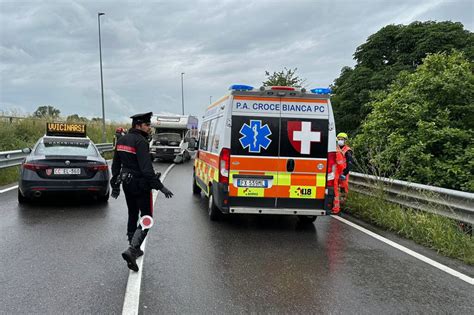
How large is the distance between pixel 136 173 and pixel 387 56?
29905 mm

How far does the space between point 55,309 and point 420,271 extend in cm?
402

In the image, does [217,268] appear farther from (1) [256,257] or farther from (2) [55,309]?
(2) [55,309]

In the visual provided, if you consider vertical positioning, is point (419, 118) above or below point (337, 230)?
above

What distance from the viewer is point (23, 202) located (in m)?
8.73

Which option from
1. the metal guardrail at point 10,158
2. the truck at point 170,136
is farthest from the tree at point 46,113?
the metal guardrail at point 10,158

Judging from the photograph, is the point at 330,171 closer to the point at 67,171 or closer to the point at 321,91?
the point at 321,91

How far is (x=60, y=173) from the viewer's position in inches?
321

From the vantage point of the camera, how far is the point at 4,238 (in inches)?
239

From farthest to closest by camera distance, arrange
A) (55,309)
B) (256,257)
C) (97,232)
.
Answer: (97,232)
(256,257)
(55,309)

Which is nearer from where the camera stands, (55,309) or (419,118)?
(55,309)

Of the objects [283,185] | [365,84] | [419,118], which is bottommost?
[283,185]

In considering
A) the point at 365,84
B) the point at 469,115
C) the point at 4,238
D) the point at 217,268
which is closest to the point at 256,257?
the point at 217,268

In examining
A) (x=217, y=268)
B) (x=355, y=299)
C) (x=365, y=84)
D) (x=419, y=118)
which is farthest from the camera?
(x=365, y=84)

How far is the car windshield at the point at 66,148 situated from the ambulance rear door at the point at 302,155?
4.22 m
